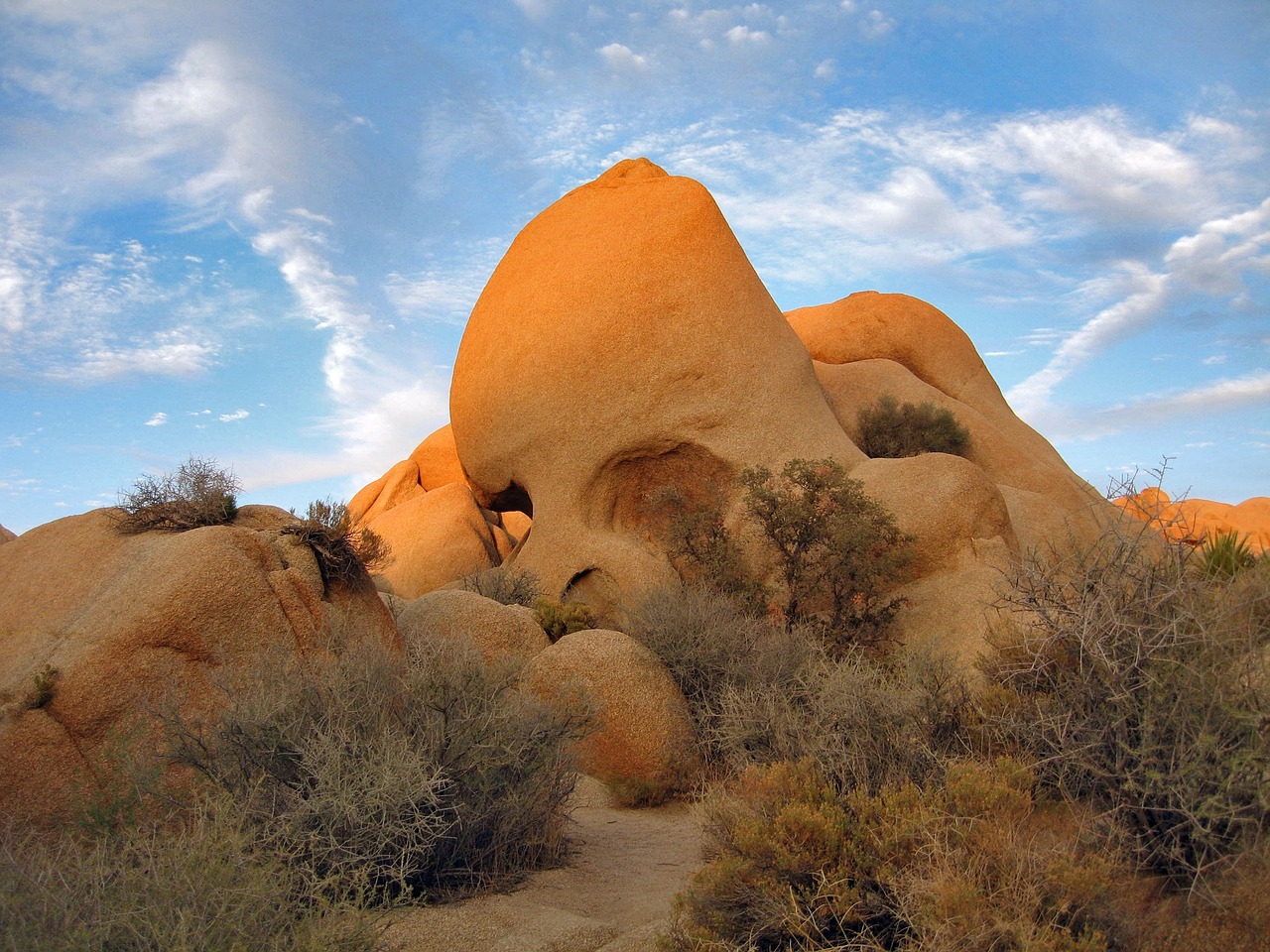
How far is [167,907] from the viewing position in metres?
3.05

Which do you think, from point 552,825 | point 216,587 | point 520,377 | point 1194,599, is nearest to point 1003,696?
point 1194,599

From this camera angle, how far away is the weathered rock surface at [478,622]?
934 centimetres

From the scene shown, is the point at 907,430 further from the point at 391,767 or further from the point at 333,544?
the point at 391,767

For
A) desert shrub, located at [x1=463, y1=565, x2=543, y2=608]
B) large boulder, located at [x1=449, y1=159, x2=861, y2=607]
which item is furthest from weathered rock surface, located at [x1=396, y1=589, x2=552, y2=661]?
large boulder, located at [x1=449, y1=159, x2=861, y2=607]

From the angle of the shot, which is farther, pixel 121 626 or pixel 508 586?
pixel 508 586

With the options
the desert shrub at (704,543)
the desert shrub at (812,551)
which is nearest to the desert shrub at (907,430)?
the desert shrub at (812,551)

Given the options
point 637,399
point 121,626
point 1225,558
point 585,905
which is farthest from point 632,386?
point 585,905

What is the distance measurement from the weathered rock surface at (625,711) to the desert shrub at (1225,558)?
167 inches

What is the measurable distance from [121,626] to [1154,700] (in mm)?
5697

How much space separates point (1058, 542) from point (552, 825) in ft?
36.9

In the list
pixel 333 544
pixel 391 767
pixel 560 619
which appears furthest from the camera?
pixel 560 619

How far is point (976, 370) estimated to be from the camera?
20.7 m

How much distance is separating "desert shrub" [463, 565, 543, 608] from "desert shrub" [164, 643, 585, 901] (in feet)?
25.4

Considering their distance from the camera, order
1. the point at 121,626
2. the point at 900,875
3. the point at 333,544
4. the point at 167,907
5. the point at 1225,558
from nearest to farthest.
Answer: the point at 167,907, the point at 900,875, the point at 121,626, the point at 333,544, the point at 1225,558
